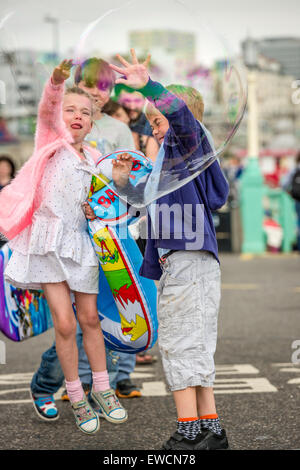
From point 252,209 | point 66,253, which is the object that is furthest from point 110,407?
point 252,209

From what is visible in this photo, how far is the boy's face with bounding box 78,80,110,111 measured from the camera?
3.23 meters

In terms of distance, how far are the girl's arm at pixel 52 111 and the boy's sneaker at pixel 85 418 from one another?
1.18 m

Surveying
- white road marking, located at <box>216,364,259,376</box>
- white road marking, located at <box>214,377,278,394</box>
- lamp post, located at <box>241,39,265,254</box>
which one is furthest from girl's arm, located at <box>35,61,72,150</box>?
lamp post, located at <box>241,39,265,254</box>

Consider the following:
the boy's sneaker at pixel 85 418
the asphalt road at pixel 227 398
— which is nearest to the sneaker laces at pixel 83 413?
the boy's sneaker at pixel 85 418

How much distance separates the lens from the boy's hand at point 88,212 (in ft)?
11.5

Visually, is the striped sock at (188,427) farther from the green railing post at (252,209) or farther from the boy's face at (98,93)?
the green railing post at (252,209)

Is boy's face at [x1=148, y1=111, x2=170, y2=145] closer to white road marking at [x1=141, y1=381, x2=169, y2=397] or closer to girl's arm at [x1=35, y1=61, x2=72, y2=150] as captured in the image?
girl's arm at [x1=35, y1=61, x2=72, y2=150]

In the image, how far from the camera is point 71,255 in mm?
3490

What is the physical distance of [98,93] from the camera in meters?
3.26

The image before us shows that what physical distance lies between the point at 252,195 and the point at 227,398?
10247 mm

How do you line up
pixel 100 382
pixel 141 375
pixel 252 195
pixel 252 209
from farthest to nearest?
pixel 252 195, pixel 252 209, pixel 141 375, pixel 100 382

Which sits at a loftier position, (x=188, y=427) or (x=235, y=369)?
(x=188, y=427)

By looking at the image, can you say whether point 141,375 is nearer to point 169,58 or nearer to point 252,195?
point 169,58

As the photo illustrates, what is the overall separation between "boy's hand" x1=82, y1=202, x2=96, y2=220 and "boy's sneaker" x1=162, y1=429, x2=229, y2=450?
101cm
